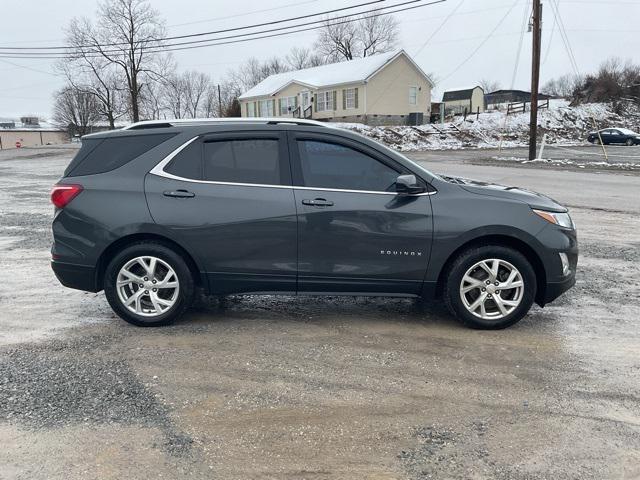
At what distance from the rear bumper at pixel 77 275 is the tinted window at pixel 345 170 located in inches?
81.5

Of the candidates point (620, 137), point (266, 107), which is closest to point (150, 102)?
point (266, 107)

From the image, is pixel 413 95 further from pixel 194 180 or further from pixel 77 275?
pixel 77 275

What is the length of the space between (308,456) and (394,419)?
0.64 metres

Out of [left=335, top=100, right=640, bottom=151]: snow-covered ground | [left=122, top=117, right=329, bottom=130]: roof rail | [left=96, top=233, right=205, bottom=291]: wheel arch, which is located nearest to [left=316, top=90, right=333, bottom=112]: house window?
[left=335, top=100, right=640, bottom=151]: snow-covered ground

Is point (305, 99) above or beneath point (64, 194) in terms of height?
above

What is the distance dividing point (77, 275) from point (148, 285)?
64 cm

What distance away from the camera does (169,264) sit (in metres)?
4.75

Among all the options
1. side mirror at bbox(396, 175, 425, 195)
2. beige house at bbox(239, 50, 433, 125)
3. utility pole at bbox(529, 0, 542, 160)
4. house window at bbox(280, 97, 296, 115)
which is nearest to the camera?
side mirror at bbox(396, 175, 425, 195)

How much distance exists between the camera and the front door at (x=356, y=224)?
183 inches

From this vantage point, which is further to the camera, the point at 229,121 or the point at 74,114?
the point at 74,114

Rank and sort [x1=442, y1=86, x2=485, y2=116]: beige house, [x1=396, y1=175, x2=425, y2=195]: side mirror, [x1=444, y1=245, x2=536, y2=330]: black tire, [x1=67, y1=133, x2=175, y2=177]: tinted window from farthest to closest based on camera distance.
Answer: [x1=442, y1=86, x2=485, y2=116]: beige house → [x1=67, y1=133, x2=175, y2=177]: tinted window → [x1=444, y1=245, x2=536, y2=330]: black tire → [x1=396, y1=175, x2=425, y2=195]: side mirror

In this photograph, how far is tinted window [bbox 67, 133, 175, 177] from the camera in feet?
16.0

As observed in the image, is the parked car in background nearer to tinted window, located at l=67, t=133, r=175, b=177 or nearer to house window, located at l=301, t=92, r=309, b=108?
house window, located at l=301, t=92, r=309, b=108

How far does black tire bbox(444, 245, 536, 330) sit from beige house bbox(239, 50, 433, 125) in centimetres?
4293
